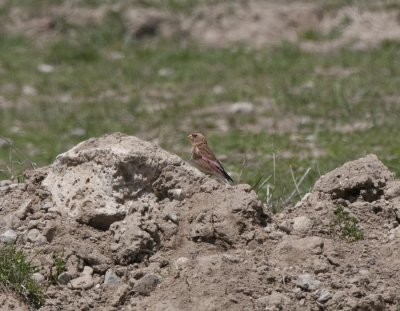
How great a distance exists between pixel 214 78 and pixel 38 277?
932 centimetres

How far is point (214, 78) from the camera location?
15625 mm

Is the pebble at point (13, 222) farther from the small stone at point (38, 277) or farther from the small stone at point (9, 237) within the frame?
the small stone at point (38, 277)

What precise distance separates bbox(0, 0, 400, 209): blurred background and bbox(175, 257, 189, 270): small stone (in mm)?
2699

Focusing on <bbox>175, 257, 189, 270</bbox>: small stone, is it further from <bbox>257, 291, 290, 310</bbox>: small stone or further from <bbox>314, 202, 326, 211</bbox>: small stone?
<bbox>314, 202, 326, 211</bbox>: small stone

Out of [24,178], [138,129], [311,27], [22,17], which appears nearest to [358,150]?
[138,129]

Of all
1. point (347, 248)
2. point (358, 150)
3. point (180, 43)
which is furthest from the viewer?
point (180, 43)

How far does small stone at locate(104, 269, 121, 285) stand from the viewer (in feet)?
21.4

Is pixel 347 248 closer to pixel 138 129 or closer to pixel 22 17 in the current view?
pixel 138 129

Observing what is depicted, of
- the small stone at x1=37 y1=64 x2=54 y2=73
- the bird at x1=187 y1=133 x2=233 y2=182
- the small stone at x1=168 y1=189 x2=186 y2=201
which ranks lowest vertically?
the small stone at x1=37 y1=64 x2=54 y2=73

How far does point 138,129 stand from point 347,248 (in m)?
7.03

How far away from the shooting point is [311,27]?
17625 millimetres

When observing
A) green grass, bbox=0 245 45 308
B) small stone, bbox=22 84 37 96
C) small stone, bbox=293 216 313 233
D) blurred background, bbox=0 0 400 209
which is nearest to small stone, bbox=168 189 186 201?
small stone, bbox=293 216 313 233

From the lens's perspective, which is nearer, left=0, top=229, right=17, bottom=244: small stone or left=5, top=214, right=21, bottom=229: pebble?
left=0, top=229, right=17, bottom=244: small stone

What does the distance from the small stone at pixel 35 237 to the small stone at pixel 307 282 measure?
1.41 metres
